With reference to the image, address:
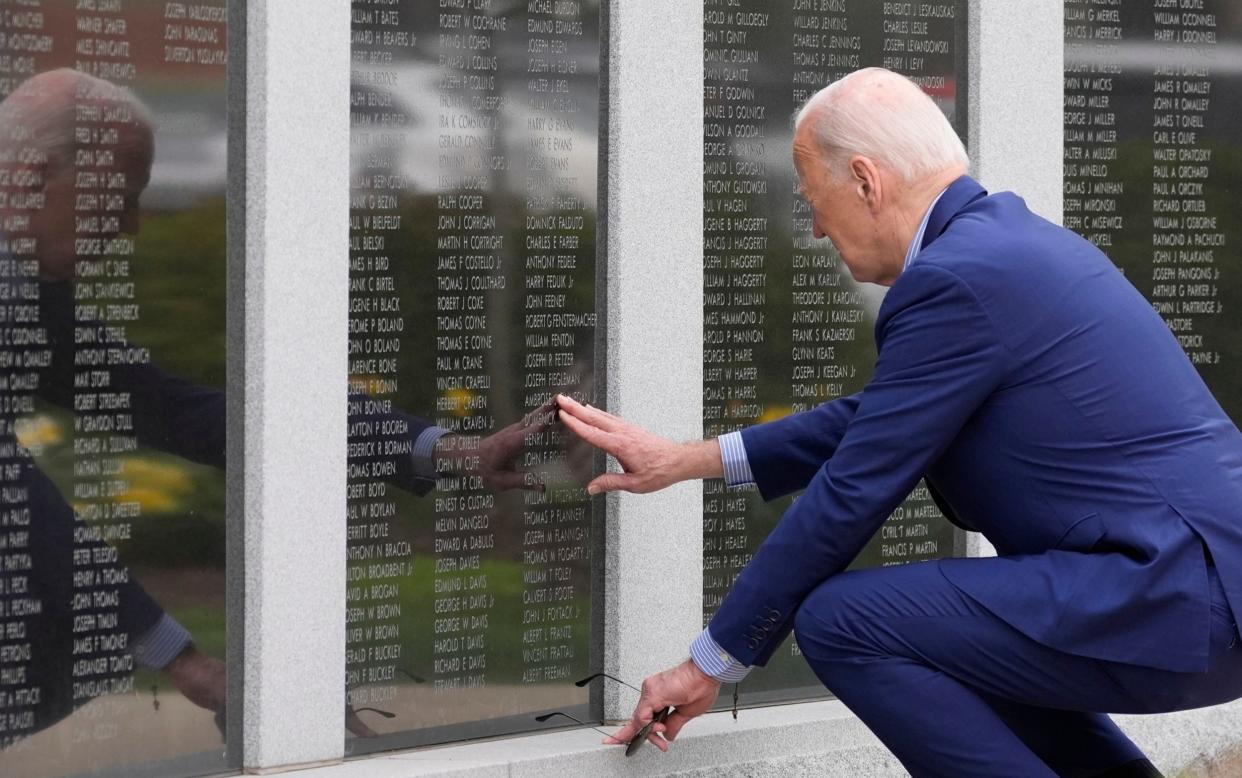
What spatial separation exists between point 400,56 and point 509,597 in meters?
1.53

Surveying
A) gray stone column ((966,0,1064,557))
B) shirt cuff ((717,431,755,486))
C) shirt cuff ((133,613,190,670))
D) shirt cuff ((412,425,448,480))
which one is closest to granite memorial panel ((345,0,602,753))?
shirt cuff ((412,425,448,480))

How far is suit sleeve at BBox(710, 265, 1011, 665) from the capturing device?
351 centimetres

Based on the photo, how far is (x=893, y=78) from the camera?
152 inches

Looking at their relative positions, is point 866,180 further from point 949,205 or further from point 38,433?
point 38,433

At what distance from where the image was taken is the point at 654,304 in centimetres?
494

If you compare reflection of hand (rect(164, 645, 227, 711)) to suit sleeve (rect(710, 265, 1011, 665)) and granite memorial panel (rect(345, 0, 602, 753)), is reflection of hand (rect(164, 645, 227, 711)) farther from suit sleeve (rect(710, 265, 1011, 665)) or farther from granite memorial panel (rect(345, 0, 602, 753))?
suit sleeve (rect(710, 265, 1011, 665))

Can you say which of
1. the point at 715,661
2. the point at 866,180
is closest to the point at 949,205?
the point at 866,180

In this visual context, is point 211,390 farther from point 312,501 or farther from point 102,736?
point 102,736

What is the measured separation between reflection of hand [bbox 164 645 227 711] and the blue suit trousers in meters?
1.55

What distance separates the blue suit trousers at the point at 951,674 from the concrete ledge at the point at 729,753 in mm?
1153

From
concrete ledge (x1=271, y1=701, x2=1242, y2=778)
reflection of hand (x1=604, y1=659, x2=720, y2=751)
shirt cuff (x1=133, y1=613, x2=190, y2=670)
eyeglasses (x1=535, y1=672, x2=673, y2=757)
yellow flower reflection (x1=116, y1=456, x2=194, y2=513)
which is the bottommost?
concrete ledge (x1=271, y1=701, x2=1242, y2=778)

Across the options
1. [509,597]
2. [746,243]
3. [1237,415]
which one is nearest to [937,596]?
[509,597]

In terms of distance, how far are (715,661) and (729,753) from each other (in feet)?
3.63

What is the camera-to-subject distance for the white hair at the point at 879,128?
3.74 metres
